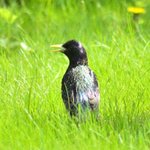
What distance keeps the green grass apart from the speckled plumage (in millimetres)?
95

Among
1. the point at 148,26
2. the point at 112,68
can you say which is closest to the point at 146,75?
the point at 112,68

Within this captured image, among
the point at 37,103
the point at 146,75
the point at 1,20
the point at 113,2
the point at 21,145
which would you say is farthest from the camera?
the point at 113,2

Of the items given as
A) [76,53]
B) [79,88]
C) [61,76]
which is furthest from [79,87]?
[61,76]

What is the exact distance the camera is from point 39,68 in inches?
200

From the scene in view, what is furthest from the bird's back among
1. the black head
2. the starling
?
the black head

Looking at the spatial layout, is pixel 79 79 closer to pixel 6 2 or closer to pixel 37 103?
pixel 37 103

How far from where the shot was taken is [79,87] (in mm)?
4055

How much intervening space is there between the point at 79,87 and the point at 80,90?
2 cm

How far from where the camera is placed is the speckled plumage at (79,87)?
13.1 ft

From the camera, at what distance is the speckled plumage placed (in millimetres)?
3992

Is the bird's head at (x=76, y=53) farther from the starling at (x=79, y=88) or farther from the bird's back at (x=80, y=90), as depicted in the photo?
the bird's back at (x=80, y=90)

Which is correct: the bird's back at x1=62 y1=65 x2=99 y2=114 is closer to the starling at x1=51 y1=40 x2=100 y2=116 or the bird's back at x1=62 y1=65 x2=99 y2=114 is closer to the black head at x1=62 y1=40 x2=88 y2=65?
the starling at x1=51 y1=40 x2=100 y2=116

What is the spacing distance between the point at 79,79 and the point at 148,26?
2.65 meters

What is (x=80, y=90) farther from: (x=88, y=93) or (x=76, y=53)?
(x=76, y=53)
